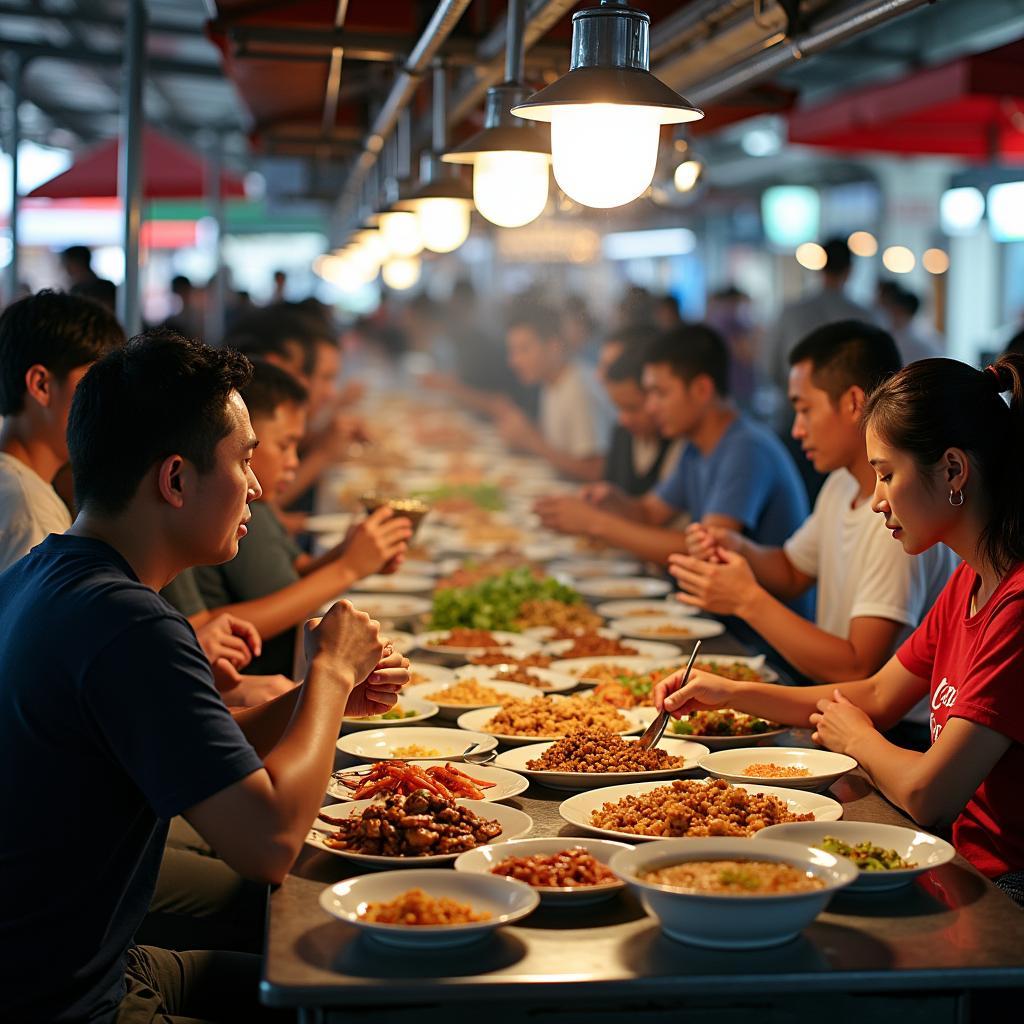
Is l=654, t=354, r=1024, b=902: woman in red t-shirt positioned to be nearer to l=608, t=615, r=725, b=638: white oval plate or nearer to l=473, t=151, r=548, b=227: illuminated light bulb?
l=473, t=151, r=548, b=227: illuminated light bulb

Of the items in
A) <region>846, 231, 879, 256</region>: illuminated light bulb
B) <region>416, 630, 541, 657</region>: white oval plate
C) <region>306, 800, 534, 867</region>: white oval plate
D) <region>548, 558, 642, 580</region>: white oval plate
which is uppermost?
<region>846, 231, 879, 256</region>: illuminated light bulb

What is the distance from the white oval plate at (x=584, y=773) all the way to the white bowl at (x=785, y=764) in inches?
2.0

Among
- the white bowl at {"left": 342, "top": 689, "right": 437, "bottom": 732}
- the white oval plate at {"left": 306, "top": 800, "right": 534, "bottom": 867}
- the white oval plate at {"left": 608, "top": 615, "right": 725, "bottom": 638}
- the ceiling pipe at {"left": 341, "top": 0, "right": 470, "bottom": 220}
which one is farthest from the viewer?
the white oval plate at {"left": 608, "top": 615, "right": 725, "bottom": 638}

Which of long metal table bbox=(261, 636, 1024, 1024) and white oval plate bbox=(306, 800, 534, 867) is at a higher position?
white oval plate bbox=(306, 800, 534, 867)

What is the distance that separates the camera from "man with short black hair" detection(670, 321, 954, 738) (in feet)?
11.1

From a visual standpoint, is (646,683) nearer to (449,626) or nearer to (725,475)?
(449,626)

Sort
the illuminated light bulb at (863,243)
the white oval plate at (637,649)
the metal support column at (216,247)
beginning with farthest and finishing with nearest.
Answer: the illuminated light bulb at (863,243)
the metal support column at (216,247)
the white oval plate at (637,649)

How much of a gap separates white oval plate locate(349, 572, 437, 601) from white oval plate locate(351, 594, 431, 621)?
0.08m

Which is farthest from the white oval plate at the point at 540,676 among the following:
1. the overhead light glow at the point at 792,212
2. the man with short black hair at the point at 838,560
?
the overhead light glow at the point at 792,212

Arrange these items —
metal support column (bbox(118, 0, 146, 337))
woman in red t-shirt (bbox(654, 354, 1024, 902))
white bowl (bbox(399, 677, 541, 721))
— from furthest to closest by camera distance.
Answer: metal support column (bbox(118, 0, 146, 337))
white bowl (bbox(399, 677, 541, 721))
woman in red t-shirt (bbox(654, 354, 1024, 902))

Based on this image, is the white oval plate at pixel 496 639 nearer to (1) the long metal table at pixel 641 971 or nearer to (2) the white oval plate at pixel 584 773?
(2) the white oval plate at pixel 584 773

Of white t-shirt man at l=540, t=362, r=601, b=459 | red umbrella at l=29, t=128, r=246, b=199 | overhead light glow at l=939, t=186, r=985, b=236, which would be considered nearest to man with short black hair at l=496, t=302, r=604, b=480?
white t-shirt man at l=540, t=362, r=601, b=459

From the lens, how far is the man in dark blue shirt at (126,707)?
1.87m

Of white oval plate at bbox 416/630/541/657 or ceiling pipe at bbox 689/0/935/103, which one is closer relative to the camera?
ceiling pipe at bbox 689/0/935/103
